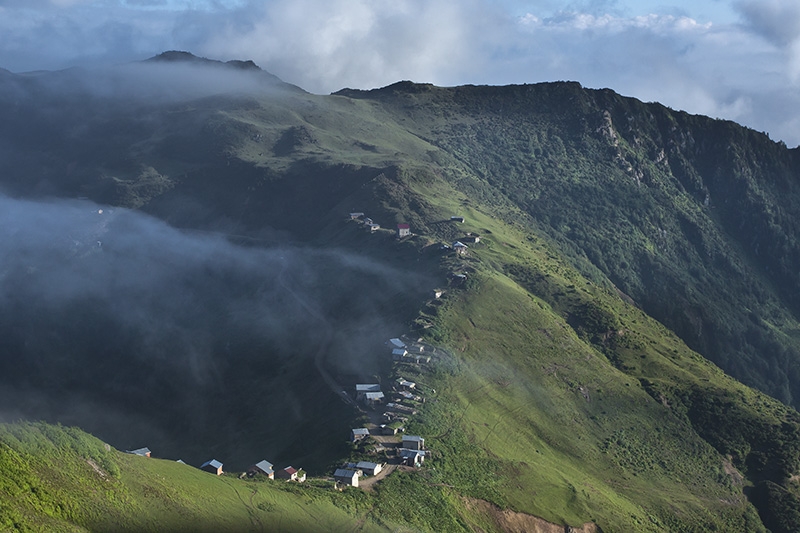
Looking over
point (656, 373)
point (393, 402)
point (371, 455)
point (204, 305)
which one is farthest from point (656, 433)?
point (204, 305)

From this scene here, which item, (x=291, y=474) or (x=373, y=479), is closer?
(x=373, y=479)

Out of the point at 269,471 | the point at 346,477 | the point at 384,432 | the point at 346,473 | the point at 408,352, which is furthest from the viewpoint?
the point at 408,352

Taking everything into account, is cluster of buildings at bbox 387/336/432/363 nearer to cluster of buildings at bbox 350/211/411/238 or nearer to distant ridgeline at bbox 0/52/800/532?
distant ridgeline at bbox 0/52/800/532

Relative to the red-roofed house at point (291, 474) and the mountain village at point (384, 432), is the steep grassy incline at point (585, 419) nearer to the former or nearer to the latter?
the mountain village at point (384, 432)

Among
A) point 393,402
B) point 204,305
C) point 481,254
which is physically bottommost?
point 393,402

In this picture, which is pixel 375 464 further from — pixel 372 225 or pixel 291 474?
pixel 372 225

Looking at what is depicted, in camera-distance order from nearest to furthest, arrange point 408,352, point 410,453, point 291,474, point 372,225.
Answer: point 291,474
point 410,453
point 408,352
point 372,225

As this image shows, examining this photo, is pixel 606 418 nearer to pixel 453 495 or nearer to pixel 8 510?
pixel 453 495

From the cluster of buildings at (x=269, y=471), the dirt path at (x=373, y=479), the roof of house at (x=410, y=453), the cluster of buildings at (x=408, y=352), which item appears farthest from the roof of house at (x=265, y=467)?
the cluster of buildings at (x=408, y=352)

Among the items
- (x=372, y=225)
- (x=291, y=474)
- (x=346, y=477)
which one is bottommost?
(x=291, y=474)

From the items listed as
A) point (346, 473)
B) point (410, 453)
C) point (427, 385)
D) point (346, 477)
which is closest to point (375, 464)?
point (410, 453)

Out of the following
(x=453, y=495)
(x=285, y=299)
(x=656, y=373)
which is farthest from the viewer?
(x=285, y=299)
